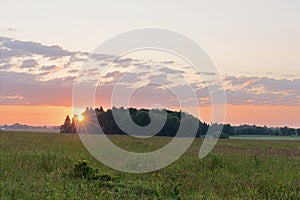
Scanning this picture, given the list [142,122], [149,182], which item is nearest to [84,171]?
[149,182]

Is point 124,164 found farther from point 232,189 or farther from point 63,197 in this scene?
point 63,197

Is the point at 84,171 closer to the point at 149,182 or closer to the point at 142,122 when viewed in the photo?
the point at 149,182

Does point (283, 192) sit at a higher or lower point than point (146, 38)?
lower

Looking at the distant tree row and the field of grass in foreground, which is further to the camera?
the distant tree row

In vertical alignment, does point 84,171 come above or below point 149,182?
above

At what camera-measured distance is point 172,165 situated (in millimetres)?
14859

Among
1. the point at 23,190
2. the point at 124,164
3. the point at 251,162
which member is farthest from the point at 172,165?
the point at 23,190

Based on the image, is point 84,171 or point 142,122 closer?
point 84,171

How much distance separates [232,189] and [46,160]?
7580 millimetres

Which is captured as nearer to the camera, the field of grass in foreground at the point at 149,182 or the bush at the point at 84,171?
the field of grass in foreground at the point at 149,182

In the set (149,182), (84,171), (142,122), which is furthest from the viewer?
(142,122)

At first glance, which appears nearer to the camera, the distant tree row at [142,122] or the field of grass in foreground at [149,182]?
the field of grass in foreground at [149,182]

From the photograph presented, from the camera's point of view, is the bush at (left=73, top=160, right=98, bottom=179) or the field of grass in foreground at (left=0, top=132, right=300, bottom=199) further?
the bush at (left=73, top=160, right=98, bottom=179)

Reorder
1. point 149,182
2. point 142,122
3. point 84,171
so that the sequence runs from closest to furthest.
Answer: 1. point 149,182
2. point 84,171
3. point 142,122
